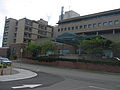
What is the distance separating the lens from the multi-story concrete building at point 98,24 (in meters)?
53.2

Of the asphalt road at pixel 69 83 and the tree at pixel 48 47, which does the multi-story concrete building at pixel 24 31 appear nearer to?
the tree at pixel 48 47

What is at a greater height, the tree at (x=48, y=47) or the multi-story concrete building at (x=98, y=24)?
the multi-story concrete building at (x=98, y=24)

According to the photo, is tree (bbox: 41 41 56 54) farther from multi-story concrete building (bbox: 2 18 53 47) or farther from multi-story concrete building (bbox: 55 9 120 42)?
multi-story concrete building (bbox: 2 18 53 47)

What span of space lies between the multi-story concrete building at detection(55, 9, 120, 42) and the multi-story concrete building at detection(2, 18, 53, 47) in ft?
63.5

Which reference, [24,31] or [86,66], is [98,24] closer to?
[86,66]

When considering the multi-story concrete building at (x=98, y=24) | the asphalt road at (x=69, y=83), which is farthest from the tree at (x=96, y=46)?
the multi-story concrete building at (x=98, y=24)

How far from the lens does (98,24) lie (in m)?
56.9

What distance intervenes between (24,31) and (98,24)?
113 ft

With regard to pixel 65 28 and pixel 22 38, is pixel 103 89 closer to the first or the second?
pixel 65 28

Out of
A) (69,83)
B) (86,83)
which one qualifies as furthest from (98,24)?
(69,83)

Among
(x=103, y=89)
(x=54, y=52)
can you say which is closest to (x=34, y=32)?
(x=54, y=52)

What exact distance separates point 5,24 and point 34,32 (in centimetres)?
1689

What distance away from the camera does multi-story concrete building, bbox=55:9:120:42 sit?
175 feet

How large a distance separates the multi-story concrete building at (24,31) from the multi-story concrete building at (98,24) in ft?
63.5
